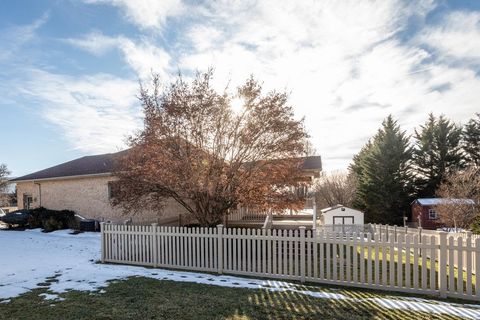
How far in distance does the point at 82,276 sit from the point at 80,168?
14221 mm

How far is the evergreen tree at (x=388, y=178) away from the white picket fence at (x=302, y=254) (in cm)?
2461

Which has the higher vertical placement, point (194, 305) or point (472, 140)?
point (472, 140)

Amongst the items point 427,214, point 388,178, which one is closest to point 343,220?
point 427,214

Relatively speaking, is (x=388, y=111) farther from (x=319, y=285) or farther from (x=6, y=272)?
(x=6, y=272)

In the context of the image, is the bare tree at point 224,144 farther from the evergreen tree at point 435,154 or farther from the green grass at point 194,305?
the evergreen tree at point 435,154

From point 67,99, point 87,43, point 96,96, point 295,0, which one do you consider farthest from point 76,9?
point 295,0

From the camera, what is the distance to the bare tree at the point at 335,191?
125ft

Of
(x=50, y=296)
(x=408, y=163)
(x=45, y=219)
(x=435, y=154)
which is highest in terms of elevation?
(x=435, y=154)

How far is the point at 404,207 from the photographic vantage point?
3219cm

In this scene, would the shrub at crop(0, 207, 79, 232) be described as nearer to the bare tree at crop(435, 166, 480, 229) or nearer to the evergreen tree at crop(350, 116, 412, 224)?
the bare tree at crop(435, 166, 480, 229)

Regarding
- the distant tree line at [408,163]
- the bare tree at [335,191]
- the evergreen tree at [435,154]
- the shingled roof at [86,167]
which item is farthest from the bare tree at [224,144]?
the bare tree at [335,191]

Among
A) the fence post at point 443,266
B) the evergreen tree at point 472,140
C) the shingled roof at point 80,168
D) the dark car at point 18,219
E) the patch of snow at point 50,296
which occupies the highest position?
the evergreen tree at point 472,140

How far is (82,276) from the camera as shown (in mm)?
7906

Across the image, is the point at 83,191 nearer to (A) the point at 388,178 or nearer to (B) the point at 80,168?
(B) the point at 80,168
